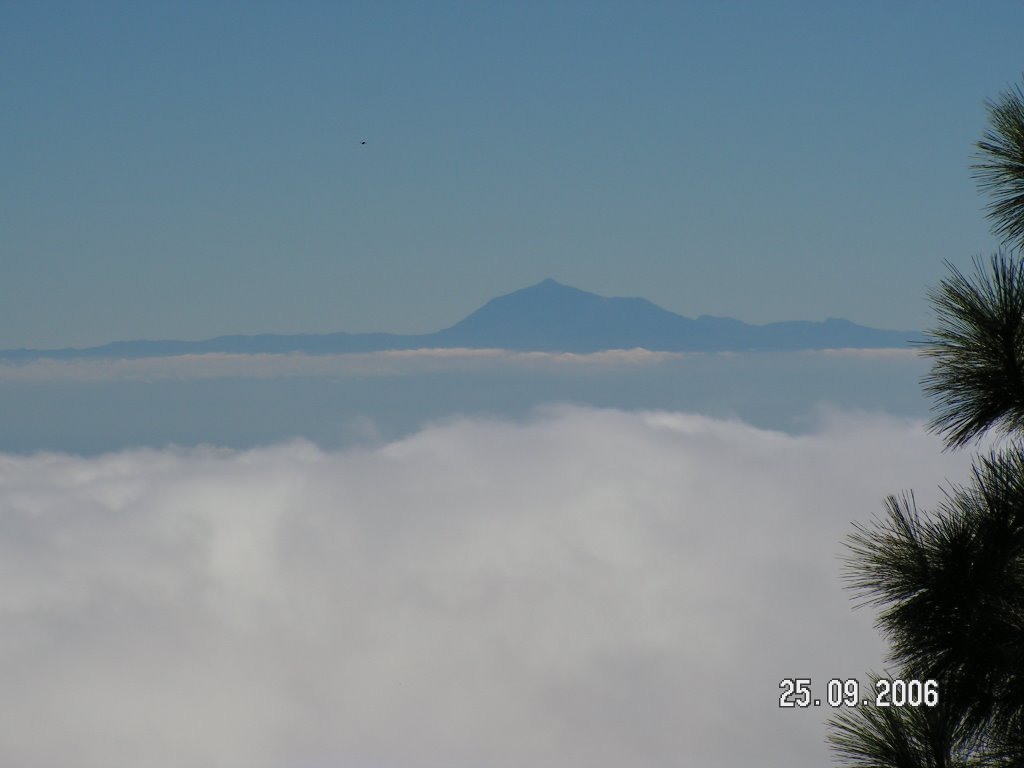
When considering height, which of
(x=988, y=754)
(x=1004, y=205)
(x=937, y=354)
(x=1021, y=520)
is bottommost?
(x=988, y=754)

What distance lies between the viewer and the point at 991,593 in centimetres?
Result: 672

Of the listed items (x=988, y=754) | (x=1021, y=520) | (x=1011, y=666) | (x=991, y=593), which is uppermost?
(x=1021, y=520)

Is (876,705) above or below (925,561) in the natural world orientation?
below

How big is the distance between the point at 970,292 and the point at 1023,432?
38.7 inches

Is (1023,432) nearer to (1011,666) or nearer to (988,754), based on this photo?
(1011,666)

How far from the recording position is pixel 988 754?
6.89m

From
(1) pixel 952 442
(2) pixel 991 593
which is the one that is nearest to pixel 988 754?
(2) pixel 991 593

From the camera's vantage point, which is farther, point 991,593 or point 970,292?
point 970,292

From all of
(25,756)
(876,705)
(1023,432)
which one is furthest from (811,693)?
(25,756)

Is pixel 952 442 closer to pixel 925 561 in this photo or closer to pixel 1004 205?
pixel 925 561

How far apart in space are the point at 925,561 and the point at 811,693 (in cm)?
307

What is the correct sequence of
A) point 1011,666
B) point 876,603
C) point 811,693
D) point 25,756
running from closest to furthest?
point 1011,666, point 876,603, point 811,693, point 25,756

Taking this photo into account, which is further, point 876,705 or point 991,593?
point 876,705

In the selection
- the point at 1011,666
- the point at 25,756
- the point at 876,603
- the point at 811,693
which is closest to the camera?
the point at 1011,666
